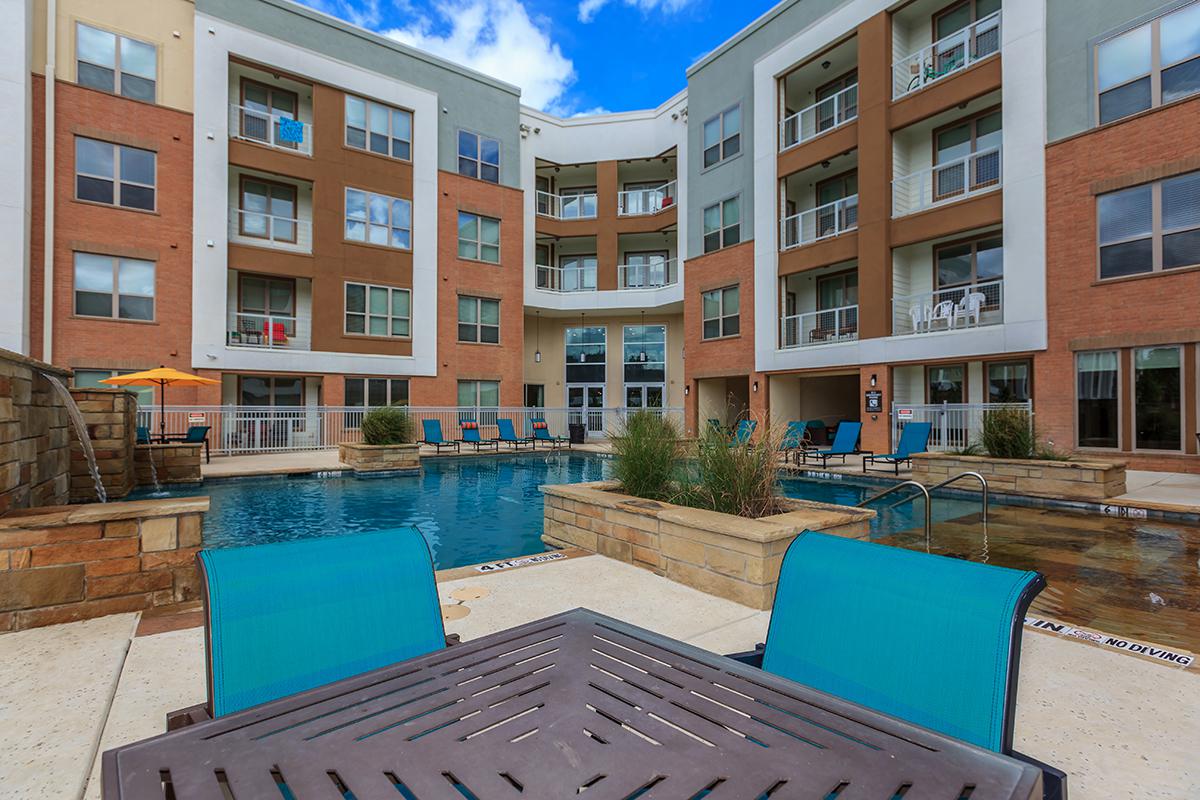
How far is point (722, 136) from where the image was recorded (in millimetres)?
20250

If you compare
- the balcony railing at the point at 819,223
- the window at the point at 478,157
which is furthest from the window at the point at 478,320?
the balcony railing at the point at 819,223

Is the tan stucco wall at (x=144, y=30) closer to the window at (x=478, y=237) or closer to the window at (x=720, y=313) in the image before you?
the window at (x=478, y=237)

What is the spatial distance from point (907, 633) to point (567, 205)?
25.7 metres

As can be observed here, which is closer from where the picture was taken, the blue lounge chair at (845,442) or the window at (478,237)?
Answer: the blue lounge chair at (845,442)

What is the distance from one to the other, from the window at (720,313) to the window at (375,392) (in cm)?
Result: 1014

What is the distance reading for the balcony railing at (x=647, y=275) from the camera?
2442cm

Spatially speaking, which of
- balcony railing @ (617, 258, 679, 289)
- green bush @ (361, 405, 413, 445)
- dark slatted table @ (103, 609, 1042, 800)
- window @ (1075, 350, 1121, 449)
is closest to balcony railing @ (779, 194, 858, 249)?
balcony railing @ (617, 258, 679, 289)

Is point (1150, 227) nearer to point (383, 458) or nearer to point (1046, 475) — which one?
point (1046, 475)

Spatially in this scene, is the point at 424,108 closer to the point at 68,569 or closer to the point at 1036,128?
the point at 1036,128

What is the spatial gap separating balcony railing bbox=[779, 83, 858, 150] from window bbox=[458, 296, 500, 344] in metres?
10.9

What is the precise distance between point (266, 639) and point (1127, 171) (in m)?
15.3

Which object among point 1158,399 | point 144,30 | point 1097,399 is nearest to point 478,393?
point 144,30

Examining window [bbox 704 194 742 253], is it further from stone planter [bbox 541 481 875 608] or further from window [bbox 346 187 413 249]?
stone planter [bbox 541 481 875 608]

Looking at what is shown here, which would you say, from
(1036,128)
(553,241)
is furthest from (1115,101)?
(553,241)
